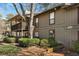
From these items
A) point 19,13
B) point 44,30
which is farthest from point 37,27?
point 19,13

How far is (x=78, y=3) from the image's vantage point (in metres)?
4.50

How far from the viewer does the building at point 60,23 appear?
14.8ft

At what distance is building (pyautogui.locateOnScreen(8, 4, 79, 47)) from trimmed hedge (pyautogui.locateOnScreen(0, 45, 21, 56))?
45cm

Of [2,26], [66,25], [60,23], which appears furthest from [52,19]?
[2,26]

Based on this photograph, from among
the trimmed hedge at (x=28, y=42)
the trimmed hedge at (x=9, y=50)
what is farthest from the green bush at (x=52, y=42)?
the trimmed hedge at (x=9, y=50)

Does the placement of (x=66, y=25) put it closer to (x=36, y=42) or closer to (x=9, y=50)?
(x=36, y=42)

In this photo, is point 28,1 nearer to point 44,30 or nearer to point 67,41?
point 44,30

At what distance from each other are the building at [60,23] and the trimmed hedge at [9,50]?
45 cm

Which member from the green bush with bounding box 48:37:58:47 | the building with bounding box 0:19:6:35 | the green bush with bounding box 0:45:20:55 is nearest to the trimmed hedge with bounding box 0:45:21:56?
the green bush with bounding box 0:45:20:55

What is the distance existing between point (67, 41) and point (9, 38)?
1057mm

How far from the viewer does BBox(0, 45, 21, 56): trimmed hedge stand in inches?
175

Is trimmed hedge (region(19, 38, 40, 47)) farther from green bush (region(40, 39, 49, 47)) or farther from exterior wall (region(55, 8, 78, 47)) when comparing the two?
exterior wall (region(55, 8, 78, 47))

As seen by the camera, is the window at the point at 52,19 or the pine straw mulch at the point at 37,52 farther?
the window at the point at 52,19

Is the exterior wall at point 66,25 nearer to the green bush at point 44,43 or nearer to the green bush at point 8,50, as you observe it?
the green bush at point 44,43
